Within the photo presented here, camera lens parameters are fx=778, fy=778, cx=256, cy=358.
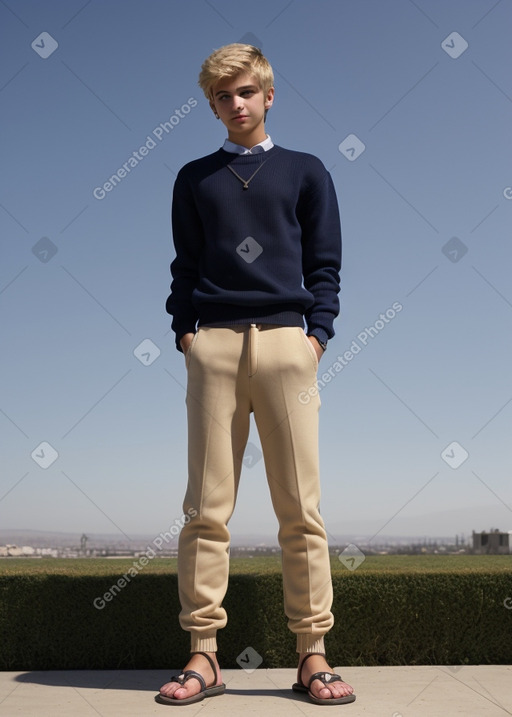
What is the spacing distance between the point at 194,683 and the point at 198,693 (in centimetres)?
5

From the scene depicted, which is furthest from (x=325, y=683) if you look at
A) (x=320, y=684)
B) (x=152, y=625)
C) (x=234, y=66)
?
(x=234, y=66)

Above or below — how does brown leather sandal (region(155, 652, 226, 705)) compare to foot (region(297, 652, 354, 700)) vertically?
below

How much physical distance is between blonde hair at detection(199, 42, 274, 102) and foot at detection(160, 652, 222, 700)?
2.90 metres

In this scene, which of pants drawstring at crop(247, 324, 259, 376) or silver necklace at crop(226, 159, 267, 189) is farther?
silver necklace at crop(226, 159, 267, 189)

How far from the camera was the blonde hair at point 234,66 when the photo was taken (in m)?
4.00

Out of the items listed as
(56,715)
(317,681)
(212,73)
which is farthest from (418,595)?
(212,73)

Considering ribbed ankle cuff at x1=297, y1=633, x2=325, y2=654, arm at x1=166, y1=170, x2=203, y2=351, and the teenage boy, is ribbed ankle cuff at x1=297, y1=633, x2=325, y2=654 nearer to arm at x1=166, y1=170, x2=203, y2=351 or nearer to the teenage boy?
the teenage boy

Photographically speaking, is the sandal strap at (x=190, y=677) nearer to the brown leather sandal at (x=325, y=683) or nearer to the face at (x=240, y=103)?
the brown leather sandal at (x=325, y=683)

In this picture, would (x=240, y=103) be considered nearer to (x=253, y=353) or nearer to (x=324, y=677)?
(x=253, y=353)

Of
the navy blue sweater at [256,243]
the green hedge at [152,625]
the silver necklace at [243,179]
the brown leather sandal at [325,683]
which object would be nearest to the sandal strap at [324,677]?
the brown leather sandal at [325,683]

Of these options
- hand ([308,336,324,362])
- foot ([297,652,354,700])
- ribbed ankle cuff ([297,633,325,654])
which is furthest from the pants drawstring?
foot ([297,652,354,700])

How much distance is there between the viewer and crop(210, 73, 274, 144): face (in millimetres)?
4039

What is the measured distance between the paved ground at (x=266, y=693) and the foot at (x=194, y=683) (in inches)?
2.6

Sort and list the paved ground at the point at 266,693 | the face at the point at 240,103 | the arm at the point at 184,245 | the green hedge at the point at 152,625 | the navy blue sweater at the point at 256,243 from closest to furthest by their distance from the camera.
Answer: the paved ground at the point at 266,693, the navy blue sweater at the point at 256,243, the face at the point at 240,103, the arm at the point at 184,245, the green hedge at the point at 152,625
